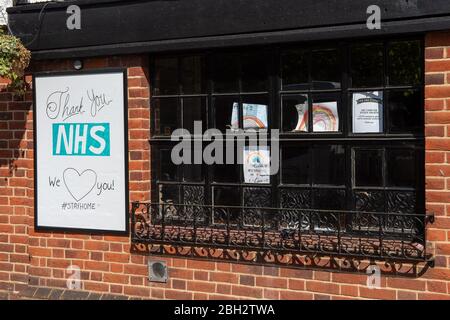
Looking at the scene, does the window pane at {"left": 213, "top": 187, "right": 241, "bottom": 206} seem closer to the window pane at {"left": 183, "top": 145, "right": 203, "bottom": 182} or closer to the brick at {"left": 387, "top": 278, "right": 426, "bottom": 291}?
the window pane at {"left": 183, "top": 145, "right": 203, "bottom": 182}

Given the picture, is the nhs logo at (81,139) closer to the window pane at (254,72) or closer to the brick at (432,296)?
the window pane at (254,72)

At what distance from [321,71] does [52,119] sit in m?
2.70

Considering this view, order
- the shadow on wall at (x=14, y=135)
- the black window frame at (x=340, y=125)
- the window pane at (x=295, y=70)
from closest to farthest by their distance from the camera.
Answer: the black window frame at (x=340, y=125) < the window pane at (x=295, y=70) < the shadow on wall at (x=14, y=135)

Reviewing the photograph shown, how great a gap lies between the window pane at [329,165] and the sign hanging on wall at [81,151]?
1.81 m

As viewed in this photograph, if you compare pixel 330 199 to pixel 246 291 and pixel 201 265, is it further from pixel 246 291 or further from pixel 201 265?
pixel 201 265

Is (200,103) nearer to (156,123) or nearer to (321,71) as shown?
(156,123)

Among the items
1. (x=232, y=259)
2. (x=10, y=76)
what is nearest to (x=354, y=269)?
(x=232, y=259)

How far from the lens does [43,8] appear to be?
17.3ft

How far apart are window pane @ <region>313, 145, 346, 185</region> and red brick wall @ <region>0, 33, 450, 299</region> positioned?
70 centimetres

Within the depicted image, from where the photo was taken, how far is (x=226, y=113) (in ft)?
16.1

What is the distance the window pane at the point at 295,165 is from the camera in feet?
15.2

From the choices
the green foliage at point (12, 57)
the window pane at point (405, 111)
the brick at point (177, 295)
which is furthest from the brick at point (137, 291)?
the window pane at point (405, 111)

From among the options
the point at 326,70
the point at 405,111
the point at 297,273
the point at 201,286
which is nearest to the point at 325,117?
the point at 326,70

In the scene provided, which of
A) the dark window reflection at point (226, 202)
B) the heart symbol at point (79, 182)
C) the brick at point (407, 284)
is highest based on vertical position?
the heart symbol at point (79, 182)
